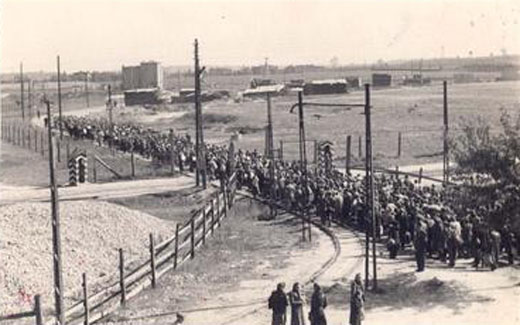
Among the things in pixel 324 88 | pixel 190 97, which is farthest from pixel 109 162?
pixel 324 88

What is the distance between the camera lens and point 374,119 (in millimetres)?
72250

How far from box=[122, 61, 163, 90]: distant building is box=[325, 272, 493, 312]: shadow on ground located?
10487 centimetres

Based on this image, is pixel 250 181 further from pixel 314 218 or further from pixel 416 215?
pixel 416 215

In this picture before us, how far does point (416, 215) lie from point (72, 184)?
72.3ft

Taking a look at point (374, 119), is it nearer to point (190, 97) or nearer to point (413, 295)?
point (190, 97)

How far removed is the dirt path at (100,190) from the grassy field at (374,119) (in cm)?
1248

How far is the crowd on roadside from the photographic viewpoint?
65.9 feet

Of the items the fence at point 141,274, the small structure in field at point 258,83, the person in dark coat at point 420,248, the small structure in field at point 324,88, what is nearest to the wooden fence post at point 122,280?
the fence at point 141,274

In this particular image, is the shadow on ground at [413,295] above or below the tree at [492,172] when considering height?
below

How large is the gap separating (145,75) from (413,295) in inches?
4250

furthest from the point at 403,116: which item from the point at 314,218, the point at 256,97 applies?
the point at 314,218

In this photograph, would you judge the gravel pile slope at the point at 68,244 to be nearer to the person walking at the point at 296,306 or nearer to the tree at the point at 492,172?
the person walking at the point at 296,306

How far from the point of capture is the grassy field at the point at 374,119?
174ft

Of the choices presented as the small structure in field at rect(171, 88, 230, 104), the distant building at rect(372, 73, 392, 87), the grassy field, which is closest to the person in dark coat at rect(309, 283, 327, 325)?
the grassy field
